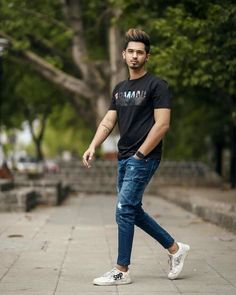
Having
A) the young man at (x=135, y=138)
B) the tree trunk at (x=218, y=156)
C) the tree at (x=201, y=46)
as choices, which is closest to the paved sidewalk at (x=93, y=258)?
the young man at (x=135, y=138)

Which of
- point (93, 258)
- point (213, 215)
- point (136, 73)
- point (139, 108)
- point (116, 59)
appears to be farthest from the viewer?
point (116, 59)

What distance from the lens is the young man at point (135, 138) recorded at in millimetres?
6340

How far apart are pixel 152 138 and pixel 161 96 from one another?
1.24 feet

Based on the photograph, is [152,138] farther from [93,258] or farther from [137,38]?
[93,258]

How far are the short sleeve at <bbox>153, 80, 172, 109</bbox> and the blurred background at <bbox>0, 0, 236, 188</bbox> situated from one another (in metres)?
6.12

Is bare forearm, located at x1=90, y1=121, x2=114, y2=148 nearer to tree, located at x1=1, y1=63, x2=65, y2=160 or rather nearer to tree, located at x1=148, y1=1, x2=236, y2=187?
tree, located at x1=148, y1=1, x2=236, y2=187

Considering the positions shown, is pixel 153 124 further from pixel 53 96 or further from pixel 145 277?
pixel 53 96

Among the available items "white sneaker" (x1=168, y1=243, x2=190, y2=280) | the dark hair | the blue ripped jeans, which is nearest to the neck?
the dark hair

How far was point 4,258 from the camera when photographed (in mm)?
7832

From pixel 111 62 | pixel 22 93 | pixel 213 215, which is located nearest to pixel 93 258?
pixel 213 215

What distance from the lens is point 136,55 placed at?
21.1 ft

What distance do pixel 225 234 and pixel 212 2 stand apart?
4.86 m

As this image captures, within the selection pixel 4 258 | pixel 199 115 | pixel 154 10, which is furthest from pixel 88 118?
pixel 4 258

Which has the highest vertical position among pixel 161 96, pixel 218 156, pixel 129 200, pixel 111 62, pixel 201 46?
pixel 111 62
